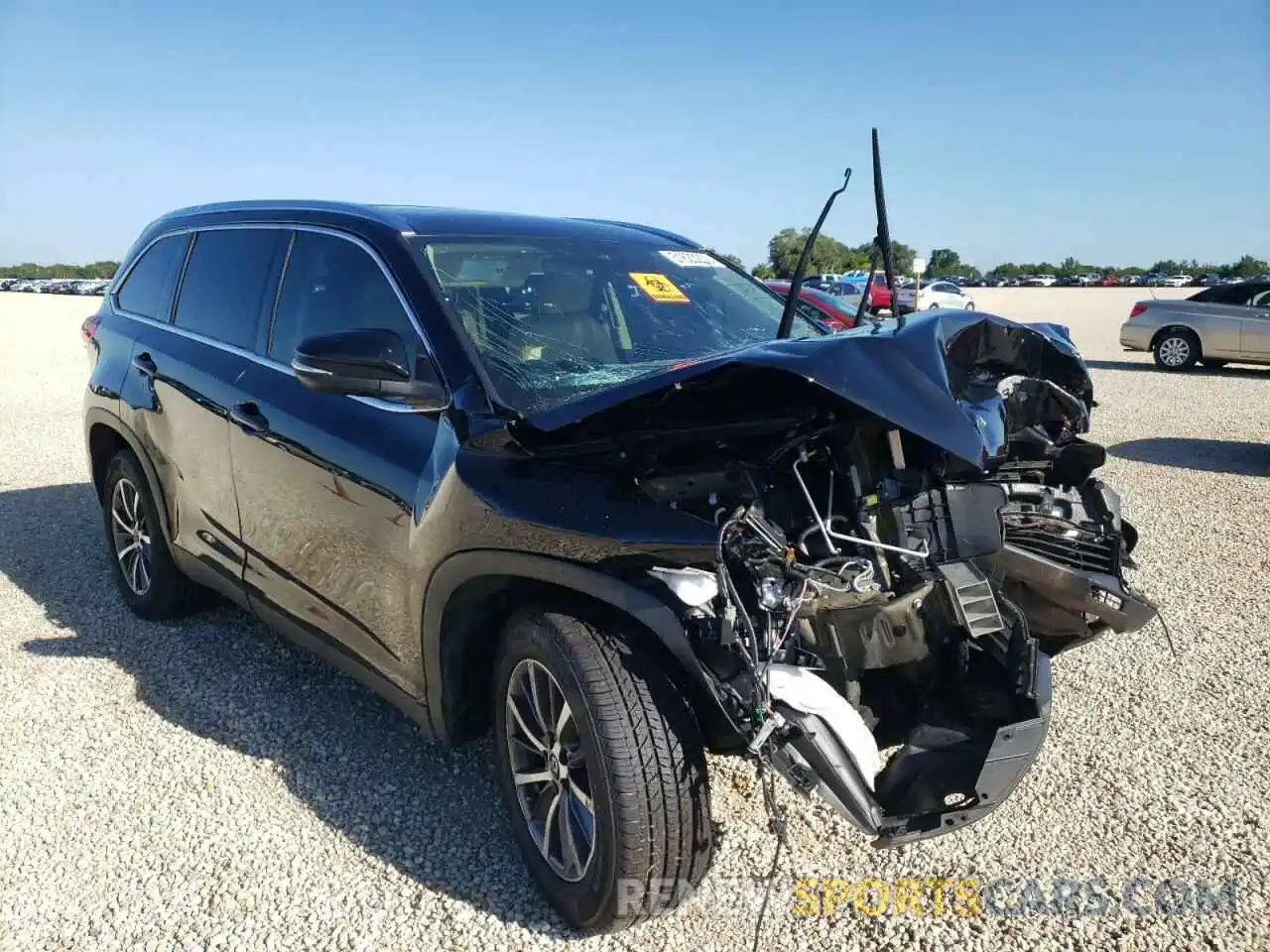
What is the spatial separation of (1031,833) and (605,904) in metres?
1.38

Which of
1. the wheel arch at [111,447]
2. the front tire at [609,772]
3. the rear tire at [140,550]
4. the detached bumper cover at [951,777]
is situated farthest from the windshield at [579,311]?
the rear tire at [140,550]

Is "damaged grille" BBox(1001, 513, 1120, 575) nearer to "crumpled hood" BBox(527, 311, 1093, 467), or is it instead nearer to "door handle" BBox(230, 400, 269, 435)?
"crumpled hood" BBox(527, 311, 1093, 467)

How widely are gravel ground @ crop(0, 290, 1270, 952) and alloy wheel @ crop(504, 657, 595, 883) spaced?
0.69 ft

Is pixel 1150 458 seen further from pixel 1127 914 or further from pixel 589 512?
pixel 589 512

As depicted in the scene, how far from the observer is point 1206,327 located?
15281 mm

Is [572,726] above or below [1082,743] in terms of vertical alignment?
above

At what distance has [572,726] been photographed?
2473 mm

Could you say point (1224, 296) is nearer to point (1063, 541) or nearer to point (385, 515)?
point (1063, 541)

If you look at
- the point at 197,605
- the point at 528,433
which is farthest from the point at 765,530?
the point at 197,605

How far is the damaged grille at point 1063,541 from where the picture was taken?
301 centimetres

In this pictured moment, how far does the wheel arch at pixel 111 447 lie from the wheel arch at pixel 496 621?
7.02ft

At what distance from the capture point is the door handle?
3.41 m

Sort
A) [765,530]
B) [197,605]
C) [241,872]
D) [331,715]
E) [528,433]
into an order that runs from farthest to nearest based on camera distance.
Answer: [197,605], [331,715], [241,872], [528,433], [765,530]

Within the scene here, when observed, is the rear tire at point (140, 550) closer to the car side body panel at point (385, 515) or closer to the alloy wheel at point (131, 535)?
the alloy wheel at point (131, 535)
